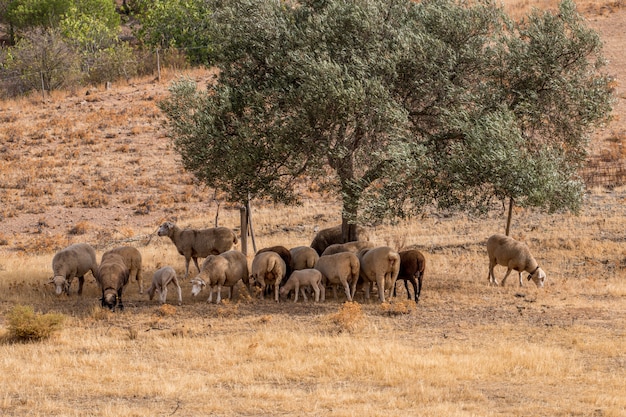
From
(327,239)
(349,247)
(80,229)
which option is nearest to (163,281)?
(349,247)

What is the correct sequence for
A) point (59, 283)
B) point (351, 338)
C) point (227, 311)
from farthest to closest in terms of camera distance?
point (59, 283)
point (227, 311)
point (351, 338)

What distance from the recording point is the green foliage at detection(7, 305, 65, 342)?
18531 mm

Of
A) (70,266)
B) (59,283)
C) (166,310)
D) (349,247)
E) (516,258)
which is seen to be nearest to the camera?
(166,310)

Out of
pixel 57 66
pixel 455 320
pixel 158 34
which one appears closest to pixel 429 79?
pixel 455 320

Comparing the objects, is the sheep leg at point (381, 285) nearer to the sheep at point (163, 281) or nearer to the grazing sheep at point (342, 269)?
the grazing sheep at point (342, 269)

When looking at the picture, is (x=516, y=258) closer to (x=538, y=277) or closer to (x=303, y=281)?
(x=538, y=277)

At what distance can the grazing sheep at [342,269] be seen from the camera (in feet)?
72.1

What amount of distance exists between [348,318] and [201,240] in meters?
8.26

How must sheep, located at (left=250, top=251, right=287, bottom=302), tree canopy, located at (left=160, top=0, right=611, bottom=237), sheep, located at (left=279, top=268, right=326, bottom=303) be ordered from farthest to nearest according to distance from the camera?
1. tree canopy, located at (left=160, top=0, right=611, bottom=237)
2. sheep, located at (left=250, top=251, right=287, bottom=302)
3. sheep, located at (left=279, top=268, right=326, bottom=303)

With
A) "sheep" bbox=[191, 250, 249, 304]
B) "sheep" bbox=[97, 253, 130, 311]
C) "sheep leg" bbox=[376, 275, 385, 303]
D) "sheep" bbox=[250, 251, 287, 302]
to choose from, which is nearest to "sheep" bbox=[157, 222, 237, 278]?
"sheep" bbox=[191, 250, 249, 304]

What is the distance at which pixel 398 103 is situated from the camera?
23750 mm

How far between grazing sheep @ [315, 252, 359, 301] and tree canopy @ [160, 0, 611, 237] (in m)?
1.47

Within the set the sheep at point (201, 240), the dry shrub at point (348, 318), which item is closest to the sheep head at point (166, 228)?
the sheep at point (201, 240)

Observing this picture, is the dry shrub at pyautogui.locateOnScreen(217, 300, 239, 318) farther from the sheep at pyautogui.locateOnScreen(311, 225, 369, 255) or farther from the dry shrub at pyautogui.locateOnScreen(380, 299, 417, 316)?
the sheep at pyautogui.locateOnScreen(311, 225, 369, 255)
